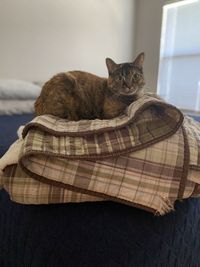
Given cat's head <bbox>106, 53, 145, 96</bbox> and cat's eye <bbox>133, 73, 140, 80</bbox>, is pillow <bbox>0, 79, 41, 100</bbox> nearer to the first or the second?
cat's head <bbox>106, 53, 145, 96</bbox>

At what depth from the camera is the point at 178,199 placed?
1.87 feet

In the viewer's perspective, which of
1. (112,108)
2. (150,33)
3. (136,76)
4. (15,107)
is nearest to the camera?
(112,108)

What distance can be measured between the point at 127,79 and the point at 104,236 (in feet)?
2.37

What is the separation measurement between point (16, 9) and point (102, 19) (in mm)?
1048

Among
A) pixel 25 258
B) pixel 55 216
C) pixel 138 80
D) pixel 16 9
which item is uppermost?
pixel 16 9

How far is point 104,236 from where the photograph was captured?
0.50 meters

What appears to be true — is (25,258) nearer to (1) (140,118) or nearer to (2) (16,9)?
(1) (140,118)

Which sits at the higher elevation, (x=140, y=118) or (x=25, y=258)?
(x=140, y=118)

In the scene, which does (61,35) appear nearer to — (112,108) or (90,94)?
(90,94)

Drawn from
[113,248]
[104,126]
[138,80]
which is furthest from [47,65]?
[113,248]

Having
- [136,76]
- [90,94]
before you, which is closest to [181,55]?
[136,76]

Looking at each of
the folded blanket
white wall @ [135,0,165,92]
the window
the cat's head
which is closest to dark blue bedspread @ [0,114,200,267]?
the cat's head

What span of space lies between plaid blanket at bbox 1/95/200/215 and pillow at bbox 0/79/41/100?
1.61m

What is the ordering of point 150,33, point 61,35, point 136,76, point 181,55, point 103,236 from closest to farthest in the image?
point 103,236 → point 136,76 → point 61,35 → point 181,55 → point 150,33
